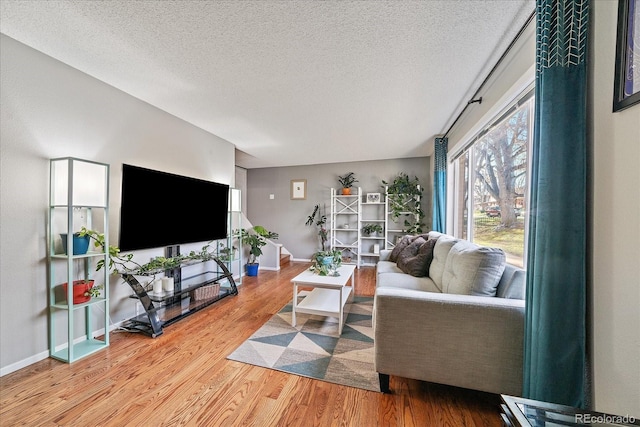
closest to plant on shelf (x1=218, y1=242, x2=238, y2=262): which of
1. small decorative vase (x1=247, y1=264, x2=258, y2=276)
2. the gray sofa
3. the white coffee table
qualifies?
small decorative vase (x1=247, y1=264, x2=258, y2=276)

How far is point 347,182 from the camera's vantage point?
562 centimetres

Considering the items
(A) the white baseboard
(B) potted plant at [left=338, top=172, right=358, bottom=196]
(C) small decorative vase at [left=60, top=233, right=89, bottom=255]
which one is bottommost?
(A) the white baseboard

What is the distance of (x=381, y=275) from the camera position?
268cm

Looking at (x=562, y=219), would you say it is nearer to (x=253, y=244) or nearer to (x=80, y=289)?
(x=80, y=289)

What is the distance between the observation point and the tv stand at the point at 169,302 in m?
2.31

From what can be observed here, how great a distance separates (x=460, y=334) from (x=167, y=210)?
3.09 meters

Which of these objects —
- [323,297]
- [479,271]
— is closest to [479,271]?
[479,271]

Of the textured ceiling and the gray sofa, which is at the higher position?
the textured ceiling

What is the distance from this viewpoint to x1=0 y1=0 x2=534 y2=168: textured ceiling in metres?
1.50

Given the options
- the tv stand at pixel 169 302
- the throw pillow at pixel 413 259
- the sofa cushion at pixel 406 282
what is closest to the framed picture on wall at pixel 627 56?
the sofa cushion at pixel 406 282

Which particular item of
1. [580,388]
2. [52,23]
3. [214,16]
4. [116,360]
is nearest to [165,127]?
[52,23]

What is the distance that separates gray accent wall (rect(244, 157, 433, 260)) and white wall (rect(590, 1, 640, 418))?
442 cm

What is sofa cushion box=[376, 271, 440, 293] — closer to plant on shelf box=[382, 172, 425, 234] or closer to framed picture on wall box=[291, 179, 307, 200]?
plant on shelf box=[382, 172, 425, 234]

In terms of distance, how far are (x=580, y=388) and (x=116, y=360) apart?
288cm
